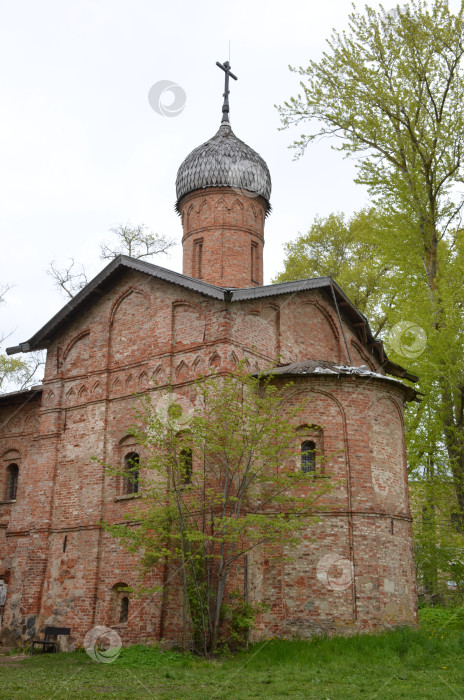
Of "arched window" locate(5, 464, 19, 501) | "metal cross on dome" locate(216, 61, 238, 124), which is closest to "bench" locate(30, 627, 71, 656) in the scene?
"arched window" locate(5, 464, 19, 501)

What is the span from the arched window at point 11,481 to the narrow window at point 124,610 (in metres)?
5.72

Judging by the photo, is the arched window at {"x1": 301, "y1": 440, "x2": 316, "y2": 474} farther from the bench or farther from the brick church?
the bench

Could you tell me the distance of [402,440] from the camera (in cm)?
1518

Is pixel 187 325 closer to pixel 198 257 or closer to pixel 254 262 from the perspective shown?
pixel 198 257

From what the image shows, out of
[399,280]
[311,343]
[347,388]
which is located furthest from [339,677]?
[399,280]

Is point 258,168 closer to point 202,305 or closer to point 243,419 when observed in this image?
point 202,305

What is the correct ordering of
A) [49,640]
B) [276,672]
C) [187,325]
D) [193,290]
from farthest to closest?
1. [187,325]
2. [193,290]
3. [49,640]
4. [276,672]

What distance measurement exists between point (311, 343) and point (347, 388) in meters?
2.52
